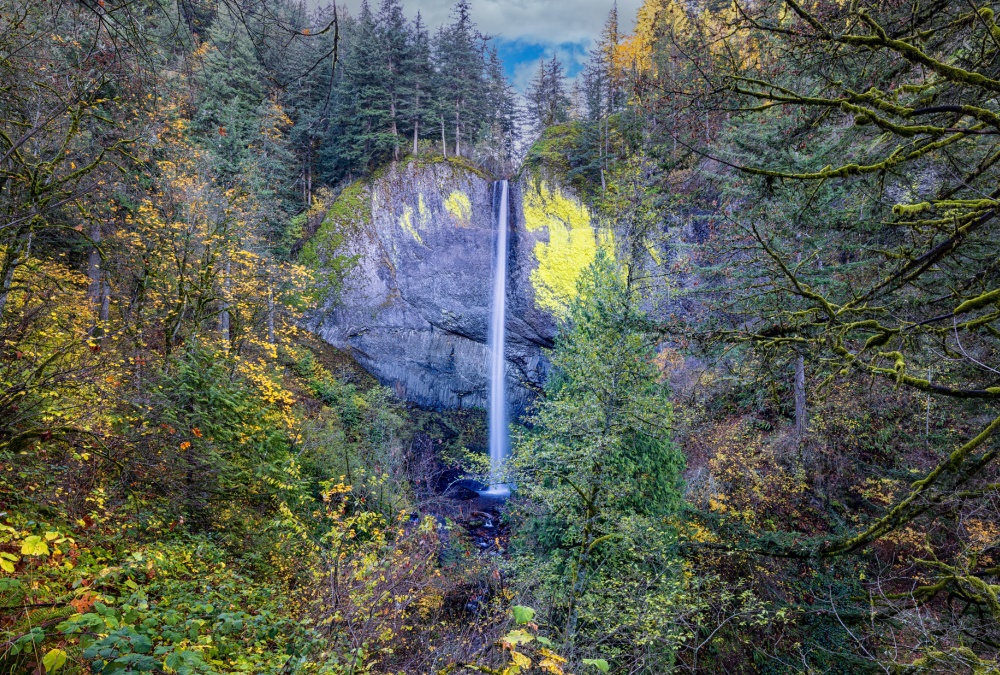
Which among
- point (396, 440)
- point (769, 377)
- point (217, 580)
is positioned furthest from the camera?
point (396, 440)

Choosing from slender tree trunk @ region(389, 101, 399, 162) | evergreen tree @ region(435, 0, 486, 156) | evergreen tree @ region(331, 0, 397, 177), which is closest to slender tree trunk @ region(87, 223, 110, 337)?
evergreen tree @ region(331, 0, 397, 177)

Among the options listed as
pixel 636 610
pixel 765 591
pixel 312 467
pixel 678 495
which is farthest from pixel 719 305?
pixel 312 467

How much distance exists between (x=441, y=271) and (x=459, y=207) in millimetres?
3584

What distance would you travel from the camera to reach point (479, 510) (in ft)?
58.7

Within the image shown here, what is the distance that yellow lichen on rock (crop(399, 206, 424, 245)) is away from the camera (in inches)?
868

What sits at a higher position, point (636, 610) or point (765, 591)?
point (636, 610)

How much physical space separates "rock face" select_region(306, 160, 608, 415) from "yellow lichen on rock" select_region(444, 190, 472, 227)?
0.05 metres

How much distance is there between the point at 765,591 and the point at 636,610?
4.11 meters

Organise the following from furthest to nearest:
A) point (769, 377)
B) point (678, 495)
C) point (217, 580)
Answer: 1. point (678, 495)
2. point (217, 580)
3. point (769, 377)

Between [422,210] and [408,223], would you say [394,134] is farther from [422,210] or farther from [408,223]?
[408,223]

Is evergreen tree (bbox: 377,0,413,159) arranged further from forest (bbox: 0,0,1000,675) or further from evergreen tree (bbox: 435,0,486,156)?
forest (bbox: 0,0,1000,675)

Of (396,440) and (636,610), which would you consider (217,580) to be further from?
(396,440)

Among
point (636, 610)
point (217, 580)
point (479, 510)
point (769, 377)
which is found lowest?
point (479, 510)

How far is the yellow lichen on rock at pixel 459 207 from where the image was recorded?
74.0 ft
